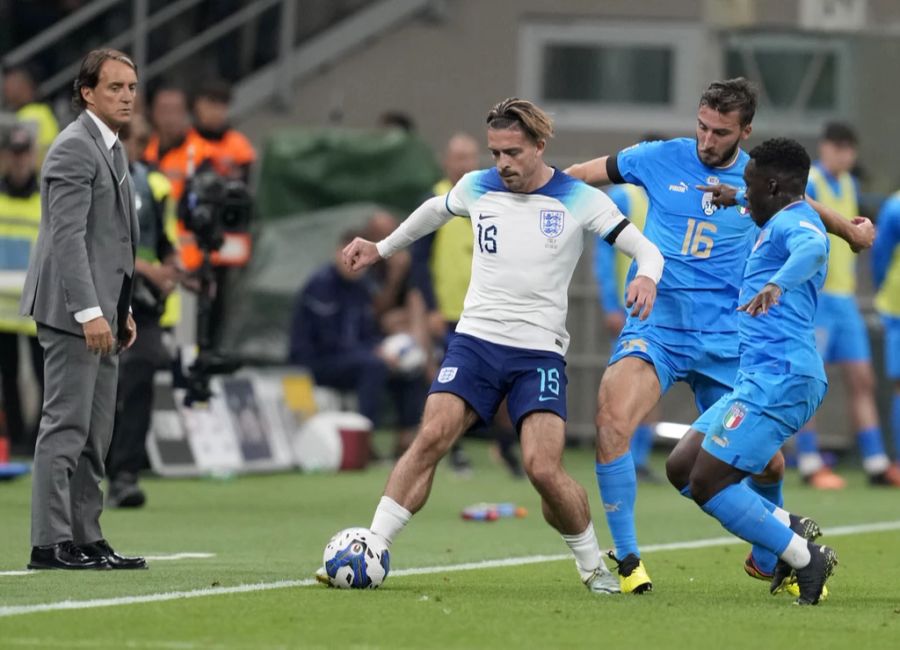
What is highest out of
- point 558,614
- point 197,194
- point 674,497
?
point 197,194

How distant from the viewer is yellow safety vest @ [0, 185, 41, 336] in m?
15.6

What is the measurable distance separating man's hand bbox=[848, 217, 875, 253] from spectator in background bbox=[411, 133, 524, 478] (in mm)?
7144

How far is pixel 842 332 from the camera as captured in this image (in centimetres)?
1600

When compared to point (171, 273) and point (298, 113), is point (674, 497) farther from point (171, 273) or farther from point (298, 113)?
point (298, 113)

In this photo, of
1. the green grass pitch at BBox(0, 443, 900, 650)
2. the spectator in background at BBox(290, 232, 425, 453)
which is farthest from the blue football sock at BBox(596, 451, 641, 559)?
the spectator in background at BBox(290, 232, 425, 453)

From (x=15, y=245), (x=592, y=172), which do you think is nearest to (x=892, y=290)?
(x=15, y=245)

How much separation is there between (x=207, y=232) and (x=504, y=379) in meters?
4.93

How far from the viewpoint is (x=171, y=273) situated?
41.2 feet

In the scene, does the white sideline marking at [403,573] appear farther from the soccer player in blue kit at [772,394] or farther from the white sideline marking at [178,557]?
the soccer player in blue kit at [772,394]

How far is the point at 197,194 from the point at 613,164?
4.53m

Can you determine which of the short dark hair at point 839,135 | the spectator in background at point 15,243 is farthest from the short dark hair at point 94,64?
the short dark hair at point 839,135

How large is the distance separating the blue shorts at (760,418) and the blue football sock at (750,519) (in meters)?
0.12

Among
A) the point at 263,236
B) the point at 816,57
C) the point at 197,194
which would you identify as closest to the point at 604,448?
the point at 197,194

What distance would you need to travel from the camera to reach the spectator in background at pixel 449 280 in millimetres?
16219
